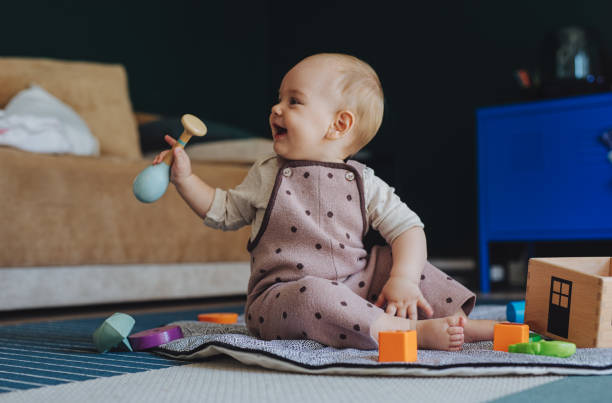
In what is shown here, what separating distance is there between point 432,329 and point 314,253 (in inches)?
8.2

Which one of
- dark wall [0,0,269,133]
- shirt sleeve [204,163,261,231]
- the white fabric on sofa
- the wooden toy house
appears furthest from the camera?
dark wall [0,0,269,133]

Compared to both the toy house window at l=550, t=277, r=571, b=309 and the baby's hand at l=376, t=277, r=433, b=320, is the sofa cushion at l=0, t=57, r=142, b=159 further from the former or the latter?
the toy house window at l=550, t=277, r=571, b=309

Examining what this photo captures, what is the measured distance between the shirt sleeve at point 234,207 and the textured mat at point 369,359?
213 millimetres

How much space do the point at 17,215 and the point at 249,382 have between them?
1004mm

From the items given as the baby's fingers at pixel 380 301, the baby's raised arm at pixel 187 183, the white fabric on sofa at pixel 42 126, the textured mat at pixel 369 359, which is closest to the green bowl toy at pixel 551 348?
the textured mat at pixel 369 359

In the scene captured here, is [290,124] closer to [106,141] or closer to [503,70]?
[106,141]

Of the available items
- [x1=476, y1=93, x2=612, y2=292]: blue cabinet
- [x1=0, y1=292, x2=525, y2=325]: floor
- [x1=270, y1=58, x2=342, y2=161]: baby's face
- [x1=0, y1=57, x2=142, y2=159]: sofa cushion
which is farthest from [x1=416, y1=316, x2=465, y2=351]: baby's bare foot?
[x1=0, y1=57, x2=142, y2=159]: sofa cushion

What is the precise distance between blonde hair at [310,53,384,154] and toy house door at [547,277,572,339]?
1.21ft

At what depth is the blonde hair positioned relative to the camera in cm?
107

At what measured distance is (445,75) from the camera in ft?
9.61

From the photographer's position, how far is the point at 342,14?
3.30 metres

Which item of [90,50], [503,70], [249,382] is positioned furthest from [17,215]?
[503,70]

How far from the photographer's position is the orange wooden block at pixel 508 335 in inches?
36.2

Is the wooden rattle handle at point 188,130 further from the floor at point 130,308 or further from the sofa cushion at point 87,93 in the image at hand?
the sofa cushion at point 87,93
